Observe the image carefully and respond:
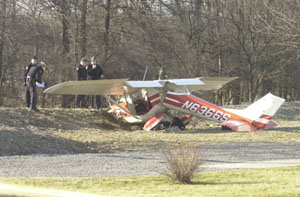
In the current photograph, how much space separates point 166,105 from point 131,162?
26.1 feet

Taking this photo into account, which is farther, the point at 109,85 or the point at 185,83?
the point at 185,83

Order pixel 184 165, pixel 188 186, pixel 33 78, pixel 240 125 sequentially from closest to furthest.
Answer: pixel 188 186
pixel 184 165
pixel 33 78
pixel 240 125

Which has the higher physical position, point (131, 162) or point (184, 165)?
point (184, 165)

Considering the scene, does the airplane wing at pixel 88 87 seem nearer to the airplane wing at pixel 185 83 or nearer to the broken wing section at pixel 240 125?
the airplane wing at pixel 185 83

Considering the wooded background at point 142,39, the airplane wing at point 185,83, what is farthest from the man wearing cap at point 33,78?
the wooded background at point 142,39

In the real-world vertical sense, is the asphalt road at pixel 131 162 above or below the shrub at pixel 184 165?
below

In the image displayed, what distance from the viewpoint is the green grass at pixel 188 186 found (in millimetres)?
9383

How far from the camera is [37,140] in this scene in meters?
14.5

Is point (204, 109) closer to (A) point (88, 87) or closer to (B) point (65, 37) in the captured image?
(A) point (88, 87)

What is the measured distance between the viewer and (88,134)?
18.2 m

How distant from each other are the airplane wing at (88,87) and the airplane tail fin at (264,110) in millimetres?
4753

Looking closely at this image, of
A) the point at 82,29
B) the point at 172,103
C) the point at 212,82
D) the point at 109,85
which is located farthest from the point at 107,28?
the point at 109,85

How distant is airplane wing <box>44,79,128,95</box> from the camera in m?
18.4

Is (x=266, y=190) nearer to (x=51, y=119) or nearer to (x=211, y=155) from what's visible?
(x=211, y=155)
